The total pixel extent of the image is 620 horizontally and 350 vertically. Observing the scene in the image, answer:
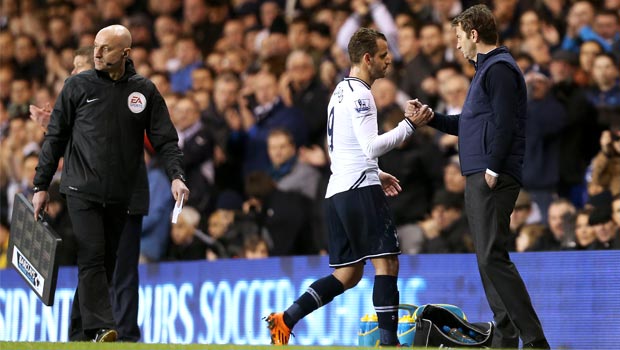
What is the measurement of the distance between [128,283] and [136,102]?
1.71 meters

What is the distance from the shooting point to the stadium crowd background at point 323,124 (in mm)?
11602

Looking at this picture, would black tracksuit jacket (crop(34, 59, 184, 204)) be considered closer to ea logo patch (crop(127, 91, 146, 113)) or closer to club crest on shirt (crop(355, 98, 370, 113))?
ea logo patch (crop(127, 91, 146, 113))

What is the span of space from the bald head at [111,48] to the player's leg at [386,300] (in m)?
2.40

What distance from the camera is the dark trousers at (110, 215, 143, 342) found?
996cm

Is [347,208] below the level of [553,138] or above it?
below

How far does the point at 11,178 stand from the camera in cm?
1644

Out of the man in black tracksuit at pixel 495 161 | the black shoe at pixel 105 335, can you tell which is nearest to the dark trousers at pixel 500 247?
the man in black tracksuit at pixel 495 161

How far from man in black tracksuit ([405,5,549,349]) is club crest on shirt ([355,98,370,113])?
0.62 m

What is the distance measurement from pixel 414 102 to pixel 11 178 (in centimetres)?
932

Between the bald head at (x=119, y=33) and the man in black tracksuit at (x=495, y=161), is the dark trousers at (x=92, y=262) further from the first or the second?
the man in black tracksuit at (x=495, y=161)

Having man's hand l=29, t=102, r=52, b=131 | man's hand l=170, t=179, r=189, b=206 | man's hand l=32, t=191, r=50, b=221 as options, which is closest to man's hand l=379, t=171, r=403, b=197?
man's hand l=170, t=179, r=189, b=206

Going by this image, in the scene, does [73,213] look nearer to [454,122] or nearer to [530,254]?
[454,122]

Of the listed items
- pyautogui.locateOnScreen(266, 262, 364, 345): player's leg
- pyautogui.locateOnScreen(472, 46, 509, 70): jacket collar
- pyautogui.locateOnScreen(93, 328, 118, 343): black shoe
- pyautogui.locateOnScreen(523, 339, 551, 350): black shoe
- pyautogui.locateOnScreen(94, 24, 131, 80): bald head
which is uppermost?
pyautogui.locateOnScreen(94, 24, 131, 80): bald head

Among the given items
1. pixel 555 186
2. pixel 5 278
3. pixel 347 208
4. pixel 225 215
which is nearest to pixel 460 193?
pixel 555 186
